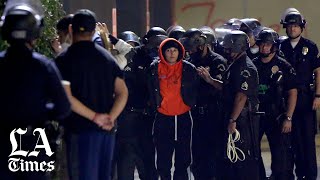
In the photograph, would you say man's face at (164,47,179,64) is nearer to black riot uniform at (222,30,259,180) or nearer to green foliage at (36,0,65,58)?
black riot uniform at (222,30,259,180)

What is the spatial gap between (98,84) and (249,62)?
237cm

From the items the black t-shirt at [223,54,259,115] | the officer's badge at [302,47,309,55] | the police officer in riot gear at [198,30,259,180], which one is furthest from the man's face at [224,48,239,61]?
the officer's badge at [302,47,309,55]

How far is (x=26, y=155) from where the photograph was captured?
6.02 meters

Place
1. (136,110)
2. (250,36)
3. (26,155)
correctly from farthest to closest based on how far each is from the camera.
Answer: (250,36) < (136,110) < (26,155)

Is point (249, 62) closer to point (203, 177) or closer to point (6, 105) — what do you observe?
point (203, 177)

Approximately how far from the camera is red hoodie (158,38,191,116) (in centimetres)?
877

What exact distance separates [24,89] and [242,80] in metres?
3.25

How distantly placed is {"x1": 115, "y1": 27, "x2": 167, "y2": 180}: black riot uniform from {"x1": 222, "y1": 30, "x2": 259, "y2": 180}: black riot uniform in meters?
0.80

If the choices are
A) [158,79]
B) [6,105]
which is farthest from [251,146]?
[6,105]

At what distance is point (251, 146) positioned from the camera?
29.0 ft

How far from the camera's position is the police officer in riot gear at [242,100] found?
8672 mm

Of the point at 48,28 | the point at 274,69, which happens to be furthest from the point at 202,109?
the point at 48,28

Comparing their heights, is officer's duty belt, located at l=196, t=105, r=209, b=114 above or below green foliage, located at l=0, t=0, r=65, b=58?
below

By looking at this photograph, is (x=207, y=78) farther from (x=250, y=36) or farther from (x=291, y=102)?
(x=250, y=36)
